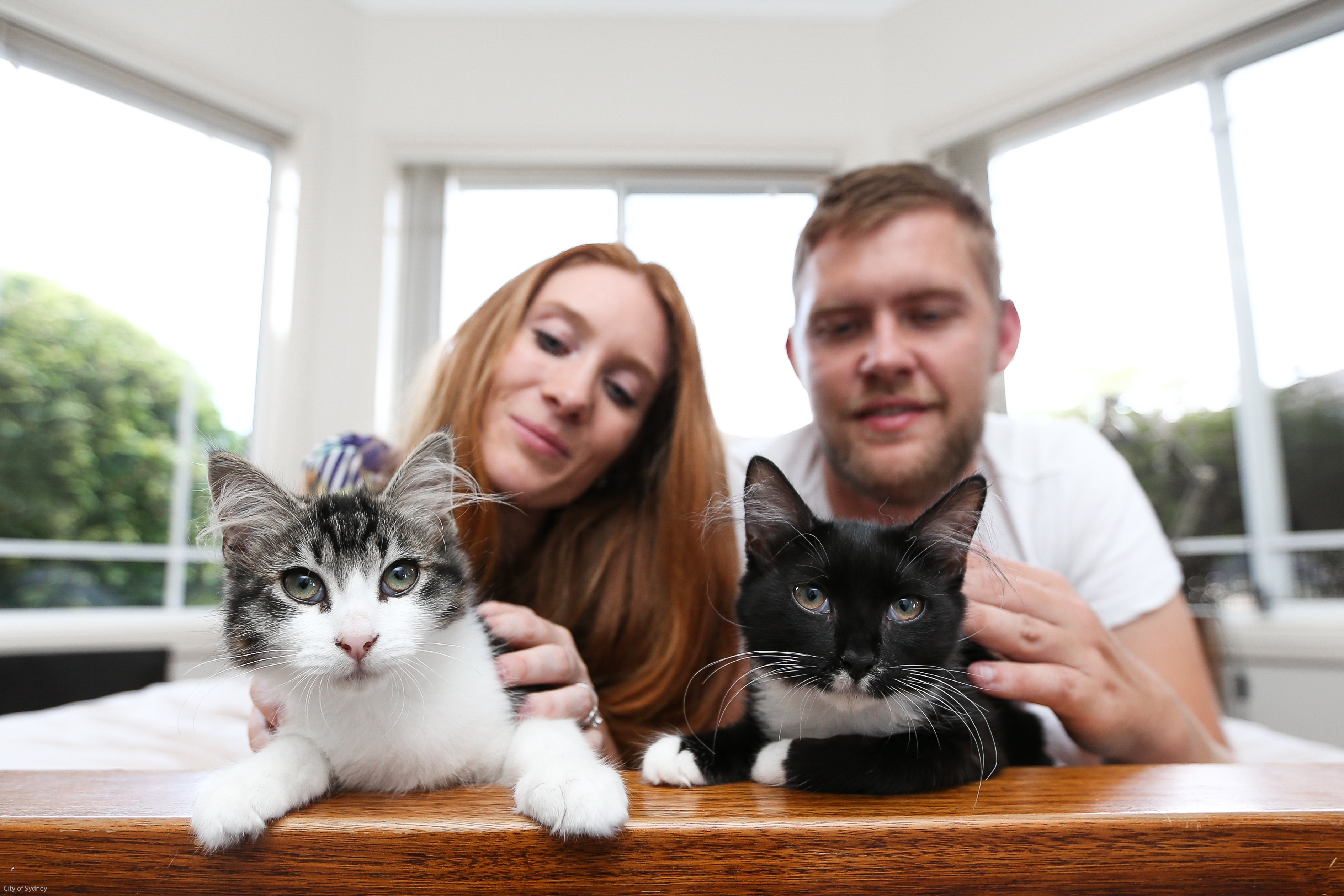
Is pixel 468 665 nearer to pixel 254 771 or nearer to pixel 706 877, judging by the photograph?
pixel 254 771

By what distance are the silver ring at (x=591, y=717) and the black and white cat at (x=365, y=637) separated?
0.44 ft

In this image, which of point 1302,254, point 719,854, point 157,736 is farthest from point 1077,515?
point 1302,254

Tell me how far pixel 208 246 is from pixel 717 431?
4050 millimetres

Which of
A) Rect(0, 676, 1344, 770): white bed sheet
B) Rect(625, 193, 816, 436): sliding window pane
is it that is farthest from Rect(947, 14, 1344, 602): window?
Rect(625, 193, 816, 436): sliding window pane

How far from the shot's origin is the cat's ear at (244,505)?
0.76 meters

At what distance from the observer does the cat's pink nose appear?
28.7 inches

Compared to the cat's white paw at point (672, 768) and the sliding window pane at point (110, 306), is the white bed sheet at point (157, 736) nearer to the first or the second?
the cat's white paw at point (672, 768)

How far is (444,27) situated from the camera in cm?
435

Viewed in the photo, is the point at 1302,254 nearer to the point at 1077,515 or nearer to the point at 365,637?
the point at 1077,515

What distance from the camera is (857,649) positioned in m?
0.66

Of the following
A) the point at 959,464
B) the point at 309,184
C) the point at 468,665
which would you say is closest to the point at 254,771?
the point at 468,665

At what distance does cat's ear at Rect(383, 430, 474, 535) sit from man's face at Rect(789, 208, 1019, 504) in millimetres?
392

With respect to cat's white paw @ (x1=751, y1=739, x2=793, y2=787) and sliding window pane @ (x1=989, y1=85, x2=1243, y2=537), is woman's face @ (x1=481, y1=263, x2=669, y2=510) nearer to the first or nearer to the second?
cat's white paw @ (x1=751, y1=739, x2=793, y2=787)

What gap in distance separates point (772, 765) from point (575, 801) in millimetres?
239
